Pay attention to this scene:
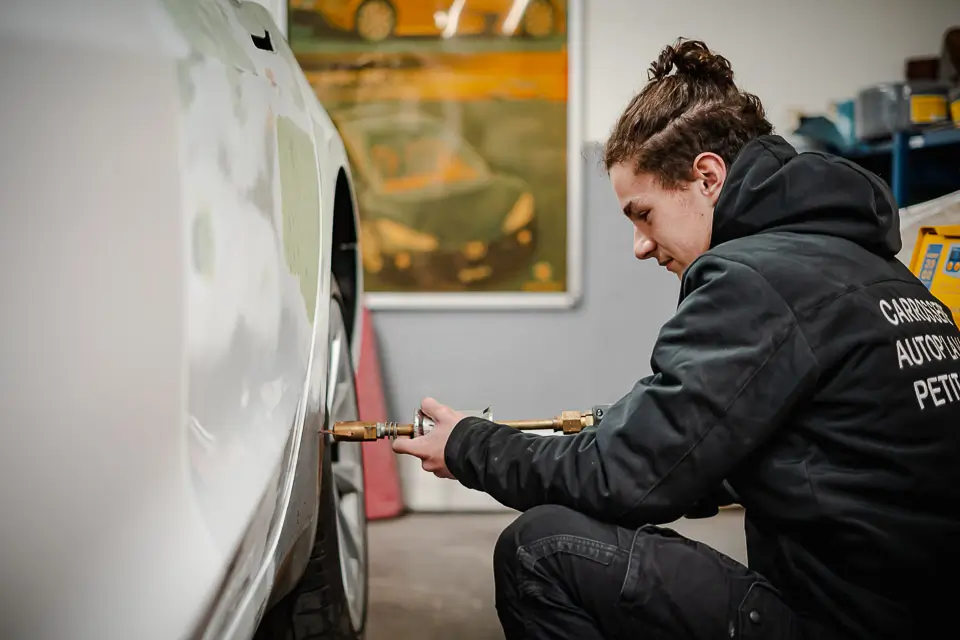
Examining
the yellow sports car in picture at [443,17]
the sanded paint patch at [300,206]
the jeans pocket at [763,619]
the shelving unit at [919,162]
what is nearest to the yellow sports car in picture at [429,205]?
the yellow sports car in picture at [443,17]

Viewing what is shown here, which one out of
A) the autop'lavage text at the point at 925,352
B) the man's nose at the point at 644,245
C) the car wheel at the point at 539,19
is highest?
the car wheel at the point at 539,19

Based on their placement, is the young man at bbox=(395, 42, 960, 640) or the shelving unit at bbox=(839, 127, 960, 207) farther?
the shelving unit at bbox=(839, 127, 960, 207)

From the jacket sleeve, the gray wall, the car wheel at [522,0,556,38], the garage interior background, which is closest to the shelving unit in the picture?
the garage interior background

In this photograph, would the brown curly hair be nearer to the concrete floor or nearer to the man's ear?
the man's ear

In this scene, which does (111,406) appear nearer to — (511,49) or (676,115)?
(676,115)

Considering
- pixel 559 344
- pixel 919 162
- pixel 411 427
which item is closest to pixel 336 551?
pixel 411 427

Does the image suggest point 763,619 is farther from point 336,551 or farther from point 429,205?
point 429,205

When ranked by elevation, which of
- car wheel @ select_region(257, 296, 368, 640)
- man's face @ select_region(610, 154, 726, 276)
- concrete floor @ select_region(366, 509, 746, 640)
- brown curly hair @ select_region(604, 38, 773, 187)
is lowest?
concrete floor @ select_region(366, 509, 746, 640)

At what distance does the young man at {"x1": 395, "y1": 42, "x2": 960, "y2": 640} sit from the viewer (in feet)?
2.84

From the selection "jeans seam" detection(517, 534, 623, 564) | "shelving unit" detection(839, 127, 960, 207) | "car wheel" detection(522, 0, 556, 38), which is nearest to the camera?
"jeans seam" detection(517, 534, 623, 564)

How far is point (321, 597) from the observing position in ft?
3.88

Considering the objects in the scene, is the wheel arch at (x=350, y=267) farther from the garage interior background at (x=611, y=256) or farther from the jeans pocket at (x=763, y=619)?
the garage interior background at (x=611, y=256)

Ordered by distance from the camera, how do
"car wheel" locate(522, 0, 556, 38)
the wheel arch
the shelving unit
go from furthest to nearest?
"car wheel" locate(522, 0, 556, 38)
the shelving unit
the wheel arch

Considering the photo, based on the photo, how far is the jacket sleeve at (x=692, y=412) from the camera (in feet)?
2.83
